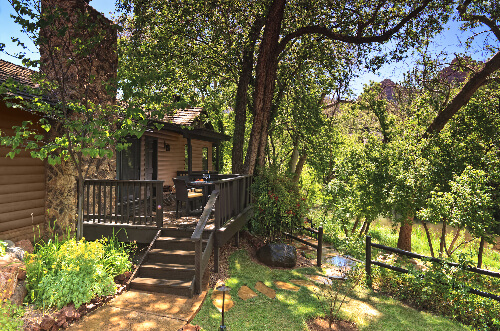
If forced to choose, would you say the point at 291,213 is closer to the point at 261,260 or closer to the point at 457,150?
the point at 261,260

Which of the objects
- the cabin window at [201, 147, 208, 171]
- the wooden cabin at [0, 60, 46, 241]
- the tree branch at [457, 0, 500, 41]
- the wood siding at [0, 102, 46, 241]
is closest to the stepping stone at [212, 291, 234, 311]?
the wooden cabin at [0, 60, 46, 241]

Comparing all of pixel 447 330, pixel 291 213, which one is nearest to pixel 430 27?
pixel 291 213

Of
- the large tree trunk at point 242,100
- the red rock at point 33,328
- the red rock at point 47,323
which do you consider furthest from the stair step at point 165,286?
the large tree trunk at point 242,100

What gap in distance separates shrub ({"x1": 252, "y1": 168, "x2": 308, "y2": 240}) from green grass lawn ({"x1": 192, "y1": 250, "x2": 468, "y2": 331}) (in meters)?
2.67

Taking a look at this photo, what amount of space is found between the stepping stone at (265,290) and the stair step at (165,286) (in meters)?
1.47

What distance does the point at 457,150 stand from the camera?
8047 millimetres

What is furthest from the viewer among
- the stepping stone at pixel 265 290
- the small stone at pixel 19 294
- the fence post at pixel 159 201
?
the fence post at pixel 159 201

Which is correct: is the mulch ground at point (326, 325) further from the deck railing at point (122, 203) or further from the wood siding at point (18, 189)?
the wood siding at point (18, 189)

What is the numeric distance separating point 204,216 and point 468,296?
5.27m

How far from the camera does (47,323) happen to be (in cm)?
386

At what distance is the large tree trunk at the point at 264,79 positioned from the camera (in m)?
9.13

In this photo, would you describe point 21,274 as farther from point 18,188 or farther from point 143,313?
point 18,188

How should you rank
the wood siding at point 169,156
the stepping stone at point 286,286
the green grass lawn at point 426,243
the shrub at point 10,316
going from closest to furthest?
the shrub at point 10,316 → the stepping stone at point 286,286 → the green grass lawn at point 426,243 → the wood siding at point 169,156

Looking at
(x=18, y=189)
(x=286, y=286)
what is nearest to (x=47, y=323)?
(x=286, y=286)
